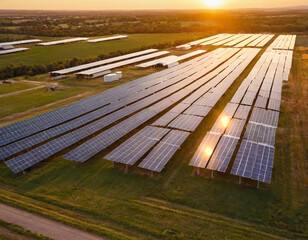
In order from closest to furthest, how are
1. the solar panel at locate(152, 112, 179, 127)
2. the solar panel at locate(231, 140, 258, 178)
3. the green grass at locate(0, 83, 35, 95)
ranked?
1. the solar panel at locate(231, 140, 258, 178)
2. the solar panel at locate(152, 112, 179, 127)
3. the green grass at locate(0, 83, 35, 95)

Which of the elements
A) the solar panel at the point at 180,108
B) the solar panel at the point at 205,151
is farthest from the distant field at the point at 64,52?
the solar panel at the point at 205,151

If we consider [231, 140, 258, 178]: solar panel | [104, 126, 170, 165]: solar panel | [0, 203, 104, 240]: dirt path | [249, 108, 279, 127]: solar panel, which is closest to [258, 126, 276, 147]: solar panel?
[249, 108, 279, 127]: solar panel

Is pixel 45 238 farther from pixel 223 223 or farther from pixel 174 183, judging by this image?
pixel 223 223

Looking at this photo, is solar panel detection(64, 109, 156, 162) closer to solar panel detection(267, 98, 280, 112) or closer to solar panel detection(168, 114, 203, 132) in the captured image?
solar panel detection(168, 114, 203, 132)

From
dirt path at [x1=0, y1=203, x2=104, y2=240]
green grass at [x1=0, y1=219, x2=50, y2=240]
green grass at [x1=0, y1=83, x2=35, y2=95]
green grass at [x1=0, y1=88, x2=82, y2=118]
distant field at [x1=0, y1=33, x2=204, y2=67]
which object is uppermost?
distant field at [x1=0, y1=33, x2=204, y2=67]

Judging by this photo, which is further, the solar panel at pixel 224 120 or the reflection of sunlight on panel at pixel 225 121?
the reflection of sunlight on panel at pixel 225 121

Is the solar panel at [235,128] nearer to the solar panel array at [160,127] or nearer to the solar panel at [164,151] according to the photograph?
the solar panel array at [160,127]

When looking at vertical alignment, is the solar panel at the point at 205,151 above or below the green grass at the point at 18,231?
above
